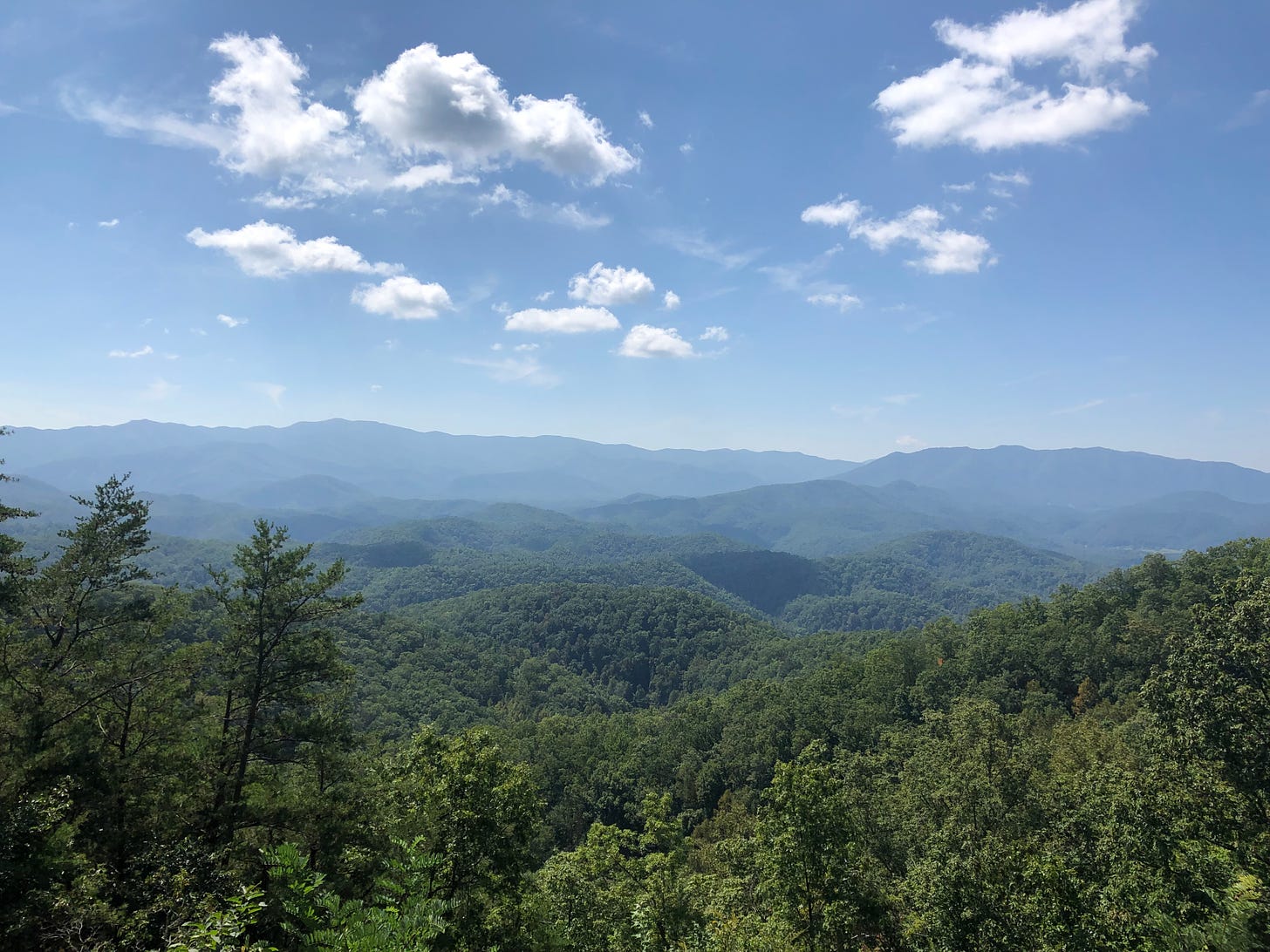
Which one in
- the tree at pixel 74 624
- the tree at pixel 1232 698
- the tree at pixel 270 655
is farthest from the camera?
the tree at pixel 270 655

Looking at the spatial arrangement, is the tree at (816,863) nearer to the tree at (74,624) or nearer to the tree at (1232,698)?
the tree at (1232,698)

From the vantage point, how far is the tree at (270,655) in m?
17.0

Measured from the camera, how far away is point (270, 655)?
692 inches

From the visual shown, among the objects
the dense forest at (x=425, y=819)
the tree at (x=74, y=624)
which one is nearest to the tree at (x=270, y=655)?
the dense forest at (x=425, y=819)

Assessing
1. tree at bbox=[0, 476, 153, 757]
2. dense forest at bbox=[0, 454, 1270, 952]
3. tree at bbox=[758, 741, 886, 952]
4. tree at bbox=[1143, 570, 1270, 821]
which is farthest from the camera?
tree at bbox=[758, 741, 886, 952]

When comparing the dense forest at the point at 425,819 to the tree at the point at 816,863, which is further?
the tree at the point at 816,863

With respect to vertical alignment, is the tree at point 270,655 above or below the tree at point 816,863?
above

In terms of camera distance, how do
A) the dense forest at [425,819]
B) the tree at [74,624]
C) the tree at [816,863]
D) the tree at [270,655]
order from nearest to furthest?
the dense forest at [425,819] < the tree at [74,624] < the tree at [816,863] < the tree at [270,655]

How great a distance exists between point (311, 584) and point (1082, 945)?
22905mm

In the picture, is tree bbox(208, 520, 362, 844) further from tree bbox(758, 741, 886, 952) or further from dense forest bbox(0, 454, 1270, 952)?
tree bbox(758, 741, 886, 952)

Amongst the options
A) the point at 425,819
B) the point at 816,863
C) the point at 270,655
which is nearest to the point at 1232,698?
the point at 816,863

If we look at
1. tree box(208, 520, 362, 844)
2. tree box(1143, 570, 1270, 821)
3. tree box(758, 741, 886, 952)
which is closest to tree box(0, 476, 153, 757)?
tree box(208, 520, 362, 844)

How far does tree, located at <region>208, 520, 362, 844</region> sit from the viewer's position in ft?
55.6

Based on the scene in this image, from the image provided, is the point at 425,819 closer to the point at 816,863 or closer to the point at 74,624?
the point at 816,863
